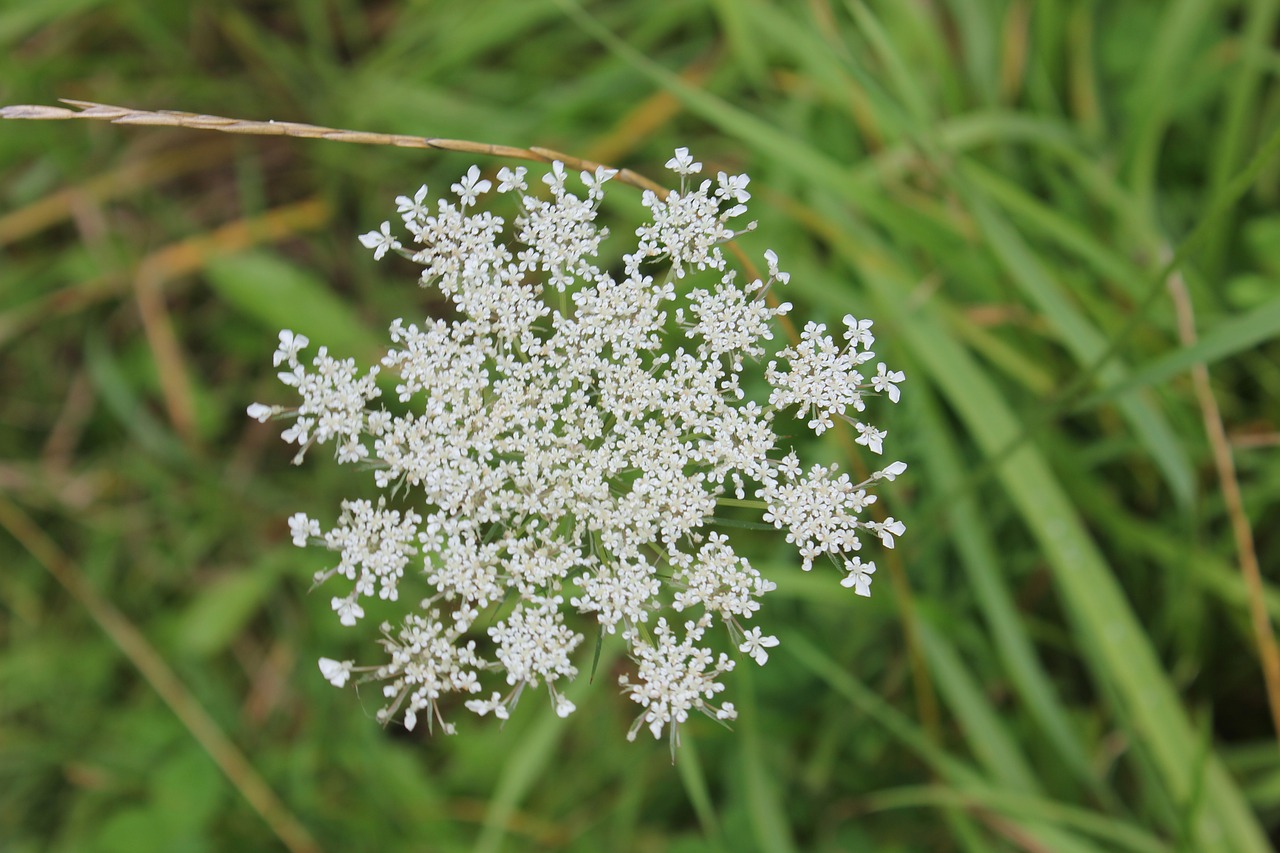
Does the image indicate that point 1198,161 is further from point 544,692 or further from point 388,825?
point 388,825

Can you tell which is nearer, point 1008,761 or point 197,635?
point 1008,761

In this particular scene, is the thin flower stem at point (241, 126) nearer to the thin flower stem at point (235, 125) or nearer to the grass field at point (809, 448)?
the thin flower stem at point (235, 125)

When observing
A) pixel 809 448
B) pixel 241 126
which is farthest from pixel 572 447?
pixel 809 448

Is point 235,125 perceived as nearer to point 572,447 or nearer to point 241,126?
point 241,126

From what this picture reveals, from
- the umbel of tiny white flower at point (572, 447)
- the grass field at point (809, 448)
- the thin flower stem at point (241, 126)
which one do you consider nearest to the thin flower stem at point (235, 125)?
the thin flower stem at point (241, 126)

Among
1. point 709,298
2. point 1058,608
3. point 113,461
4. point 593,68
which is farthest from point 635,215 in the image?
point 113,461
